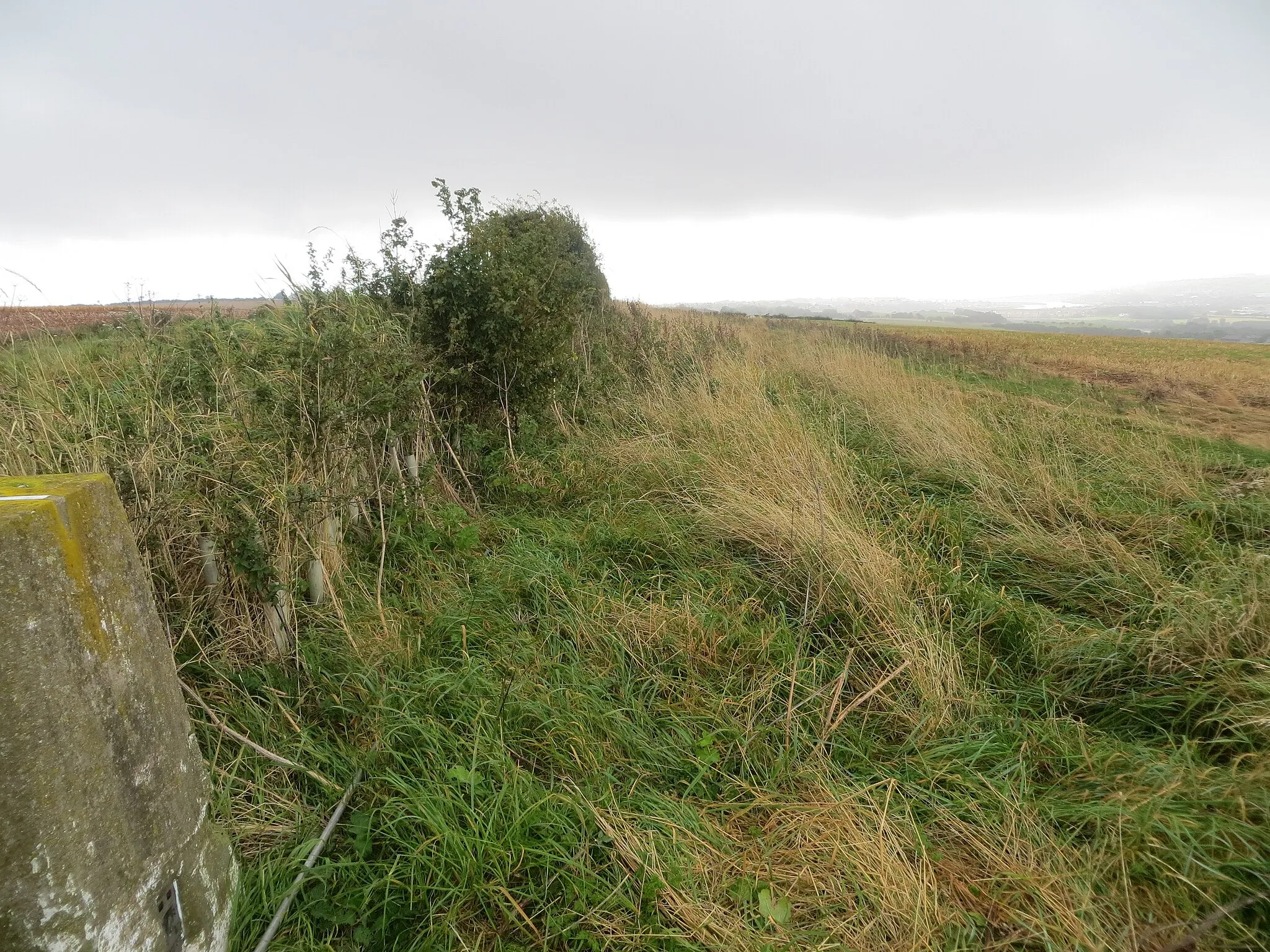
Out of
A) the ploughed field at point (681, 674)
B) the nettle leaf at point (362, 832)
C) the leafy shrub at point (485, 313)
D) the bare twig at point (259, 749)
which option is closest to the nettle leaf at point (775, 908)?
the ploughed field at point (681, 674)

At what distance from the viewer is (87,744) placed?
1329 millimetres

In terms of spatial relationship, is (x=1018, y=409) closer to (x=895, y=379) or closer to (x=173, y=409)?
(x=895, y=379)

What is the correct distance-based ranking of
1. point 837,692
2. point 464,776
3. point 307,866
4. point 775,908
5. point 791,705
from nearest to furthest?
Result: point 775,908 < point 307,866 < point 464,776 < point 791,705 < point 837,692

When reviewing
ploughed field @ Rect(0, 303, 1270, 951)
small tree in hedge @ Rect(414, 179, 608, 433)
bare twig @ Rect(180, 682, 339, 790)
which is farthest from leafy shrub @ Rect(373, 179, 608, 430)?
bare twig @ Rect(180, 682, 339, 790)

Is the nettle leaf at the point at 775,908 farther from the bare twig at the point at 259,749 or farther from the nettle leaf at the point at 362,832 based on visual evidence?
the bare twig at the point at 259,749

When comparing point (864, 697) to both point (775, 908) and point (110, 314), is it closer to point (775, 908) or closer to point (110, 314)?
point (775, 908)

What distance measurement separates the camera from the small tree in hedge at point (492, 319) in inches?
202

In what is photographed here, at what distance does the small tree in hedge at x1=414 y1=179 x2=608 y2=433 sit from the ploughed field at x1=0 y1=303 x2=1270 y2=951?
86 centimetres

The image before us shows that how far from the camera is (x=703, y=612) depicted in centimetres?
306

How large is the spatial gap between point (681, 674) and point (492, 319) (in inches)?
143

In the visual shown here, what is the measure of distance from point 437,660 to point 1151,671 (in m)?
3.30

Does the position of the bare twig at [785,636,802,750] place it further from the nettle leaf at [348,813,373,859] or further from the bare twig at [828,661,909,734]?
the nettle leaf at [348,813,373,859]

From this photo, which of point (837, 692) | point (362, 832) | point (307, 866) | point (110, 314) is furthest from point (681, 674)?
point (110, 314)

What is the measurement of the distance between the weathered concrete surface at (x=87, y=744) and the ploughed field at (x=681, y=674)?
472 millimetres
